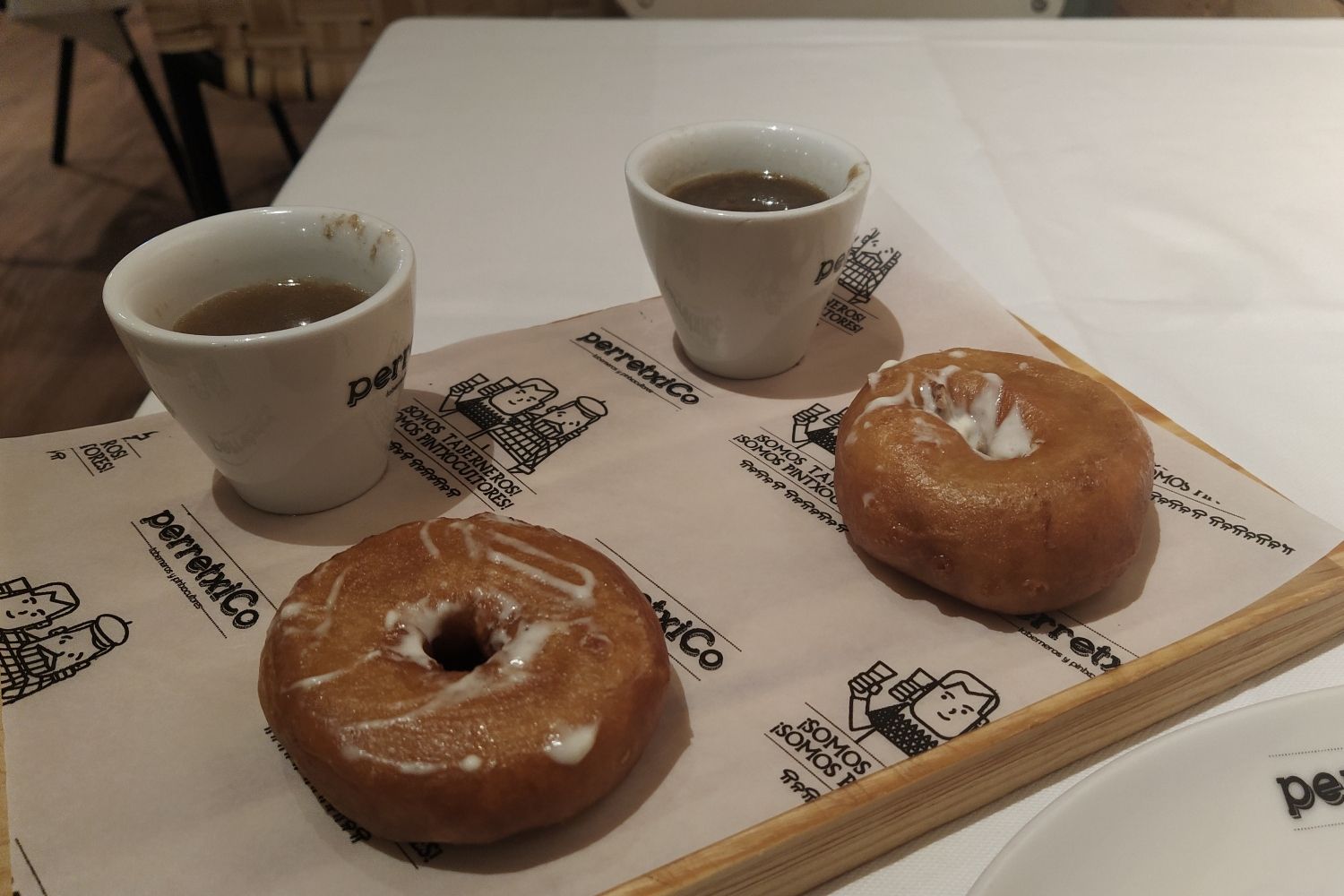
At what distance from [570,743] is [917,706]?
305 mm

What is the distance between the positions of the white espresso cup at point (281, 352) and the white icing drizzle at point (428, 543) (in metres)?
0.18

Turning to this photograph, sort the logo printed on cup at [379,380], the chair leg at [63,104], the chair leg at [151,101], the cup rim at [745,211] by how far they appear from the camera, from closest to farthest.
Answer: the logo printed on cup at [379,380] → the cup rim at [745,211] → the chair leg at [151,101] → the chair leg at [63,104]

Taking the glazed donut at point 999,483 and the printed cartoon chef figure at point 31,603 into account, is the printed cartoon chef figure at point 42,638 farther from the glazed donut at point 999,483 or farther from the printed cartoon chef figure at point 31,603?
the glazed donut at point 999,483

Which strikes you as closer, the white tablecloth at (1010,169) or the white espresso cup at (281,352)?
the white espresso cup at (281,352)

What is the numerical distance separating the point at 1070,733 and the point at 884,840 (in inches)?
7.5

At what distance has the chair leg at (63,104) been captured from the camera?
3.74m

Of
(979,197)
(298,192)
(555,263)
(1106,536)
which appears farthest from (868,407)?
(298,192)

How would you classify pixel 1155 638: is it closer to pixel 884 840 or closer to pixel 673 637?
pixel 884 840

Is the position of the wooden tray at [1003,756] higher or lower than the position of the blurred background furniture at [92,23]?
lower

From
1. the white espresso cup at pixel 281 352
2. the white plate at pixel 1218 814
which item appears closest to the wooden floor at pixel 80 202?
the white espresso cup at pixel 281 352

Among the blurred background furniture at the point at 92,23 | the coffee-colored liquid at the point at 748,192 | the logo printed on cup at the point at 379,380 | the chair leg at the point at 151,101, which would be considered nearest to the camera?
the logo printed on cup at the point at 379,380

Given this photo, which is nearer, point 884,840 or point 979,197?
point 884,840

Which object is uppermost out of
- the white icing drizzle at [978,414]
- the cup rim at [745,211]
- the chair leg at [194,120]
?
the cup rim at [745,211]

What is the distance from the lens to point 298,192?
1.63 m
